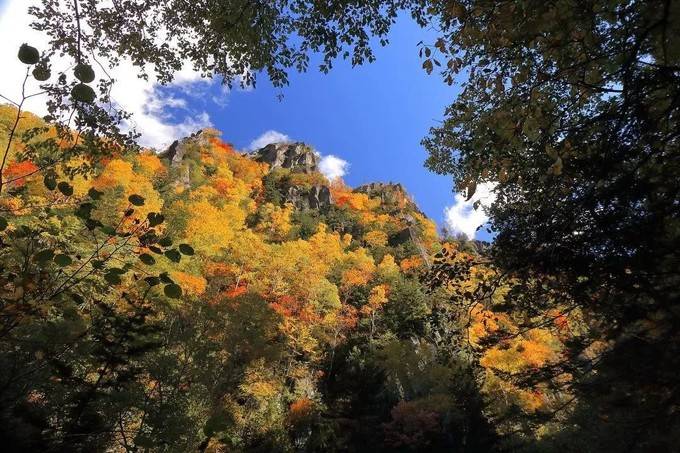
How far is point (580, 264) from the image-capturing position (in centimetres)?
516

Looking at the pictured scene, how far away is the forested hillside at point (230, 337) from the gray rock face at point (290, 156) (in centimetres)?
2709

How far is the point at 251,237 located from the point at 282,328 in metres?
11.3

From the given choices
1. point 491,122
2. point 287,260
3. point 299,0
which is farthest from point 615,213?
point 287,260

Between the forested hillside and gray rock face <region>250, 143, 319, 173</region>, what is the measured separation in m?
27.1

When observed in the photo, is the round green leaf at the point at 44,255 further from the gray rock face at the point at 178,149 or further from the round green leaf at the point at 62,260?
the gray rock face at the point at 178,149

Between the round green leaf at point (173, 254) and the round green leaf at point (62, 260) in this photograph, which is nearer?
the round green leaf at point (62, 260)

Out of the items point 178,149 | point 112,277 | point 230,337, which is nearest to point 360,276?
point 230,337

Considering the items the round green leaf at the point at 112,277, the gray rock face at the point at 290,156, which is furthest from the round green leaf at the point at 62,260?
the gray rock face at the point at 290,156

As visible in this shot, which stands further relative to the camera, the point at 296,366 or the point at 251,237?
the point at 251,237

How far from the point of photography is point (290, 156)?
8325 centimetres

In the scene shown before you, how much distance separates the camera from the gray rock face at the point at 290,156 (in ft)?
265

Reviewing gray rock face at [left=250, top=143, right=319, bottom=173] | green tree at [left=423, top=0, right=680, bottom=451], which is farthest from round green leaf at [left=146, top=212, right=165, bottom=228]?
gray rock face at [left=250, top=143, right=319, bottom=173]

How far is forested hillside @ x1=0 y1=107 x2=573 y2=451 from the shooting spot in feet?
13.3

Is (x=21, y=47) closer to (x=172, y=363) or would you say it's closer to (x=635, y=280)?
(x=635, y=280)
